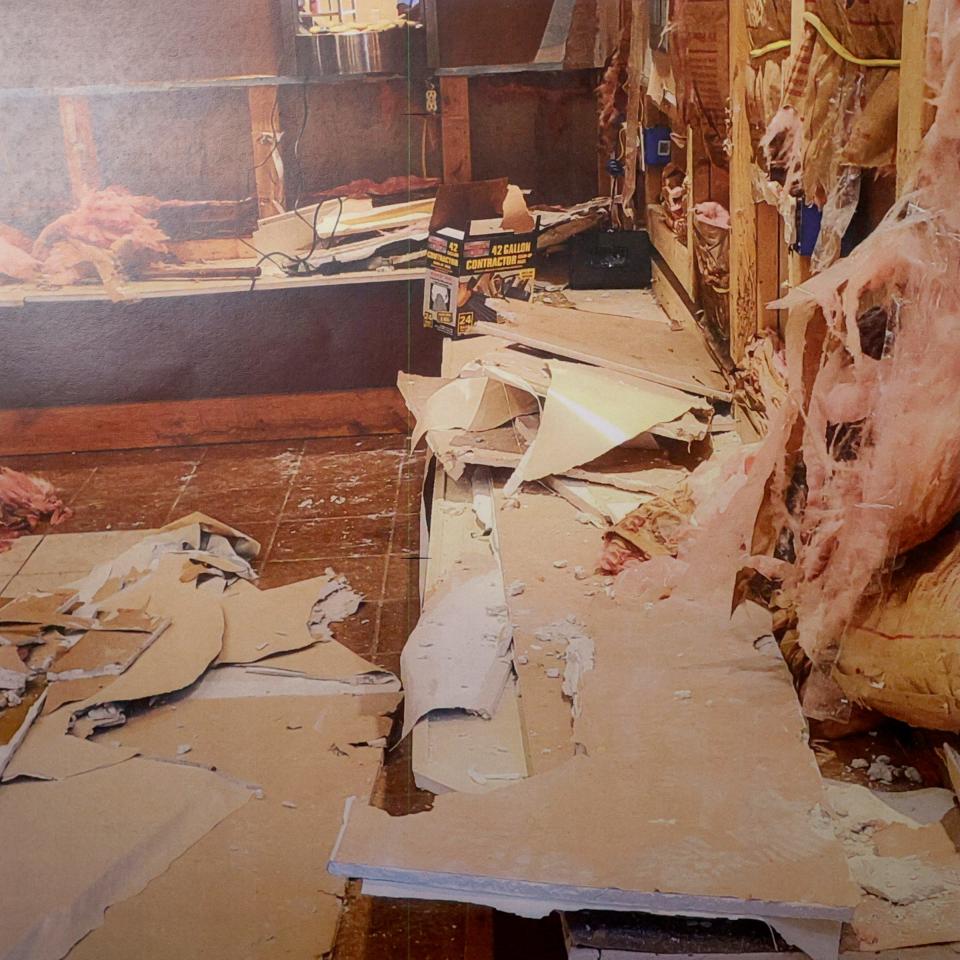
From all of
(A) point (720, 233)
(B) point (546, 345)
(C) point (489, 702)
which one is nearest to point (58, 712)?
(C) point (489, 702)

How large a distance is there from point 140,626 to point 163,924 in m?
1.04

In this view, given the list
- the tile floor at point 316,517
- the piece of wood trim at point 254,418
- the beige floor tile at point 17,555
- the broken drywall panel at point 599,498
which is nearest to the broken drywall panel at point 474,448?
the broken drywall panel at point 599,498

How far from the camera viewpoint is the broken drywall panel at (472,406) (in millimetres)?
2869

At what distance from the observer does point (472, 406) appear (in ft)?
9.57

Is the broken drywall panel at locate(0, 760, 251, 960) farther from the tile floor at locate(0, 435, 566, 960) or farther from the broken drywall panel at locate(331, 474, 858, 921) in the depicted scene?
the broken drywall panel at locate(331, 474, 858, 921)

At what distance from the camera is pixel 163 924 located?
1954 mm

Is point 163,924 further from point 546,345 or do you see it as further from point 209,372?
point 209,372

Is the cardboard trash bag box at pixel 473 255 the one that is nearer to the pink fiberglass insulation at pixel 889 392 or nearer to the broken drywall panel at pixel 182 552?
the broken drywall panel at pixel 182 552

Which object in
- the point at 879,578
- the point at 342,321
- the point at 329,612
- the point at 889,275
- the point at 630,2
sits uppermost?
the point at 630,2

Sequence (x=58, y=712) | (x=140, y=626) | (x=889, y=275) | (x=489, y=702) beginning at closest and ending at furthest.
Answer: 1. (x=889, y=275)
2. (x=489, y=702)
3. (x=58, y=712)
4. (x=140, y=626)

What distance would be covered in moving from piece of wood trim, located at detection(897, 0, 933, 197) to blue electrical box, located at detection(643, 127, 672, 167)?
7.47 feet

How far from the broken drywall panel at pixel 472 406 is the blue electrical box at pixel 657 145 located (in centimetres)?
130

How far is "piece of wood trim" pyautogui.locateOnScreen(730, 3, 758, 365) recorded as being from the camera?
8.27ft

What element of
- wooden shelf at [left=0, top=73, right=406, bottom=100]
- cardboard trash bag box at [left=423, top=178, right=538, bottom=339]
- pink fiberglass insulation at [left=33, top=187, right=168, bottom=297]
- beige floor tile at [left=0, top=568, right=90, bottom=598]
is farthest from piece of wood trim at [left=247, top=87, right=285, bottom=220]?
beige floor tile at [left=0, top=568, right=90, bottom=598]
